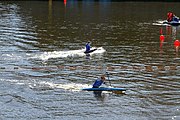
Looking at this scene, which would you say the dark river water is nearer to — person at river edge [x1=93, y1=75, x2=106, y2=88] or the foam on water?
the foam on water

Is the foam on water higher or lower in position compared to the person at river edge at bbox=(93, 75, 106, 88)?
lower

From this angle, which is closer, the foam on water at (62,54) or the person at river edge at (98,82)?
the person at river edge at (98,82)

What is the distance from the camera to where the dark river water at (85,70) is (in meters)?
26.5

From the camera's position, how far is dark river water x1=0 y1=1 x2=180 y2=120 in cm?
2655

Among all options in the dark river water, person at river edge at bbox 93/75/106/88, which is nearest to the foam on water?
the dark river water

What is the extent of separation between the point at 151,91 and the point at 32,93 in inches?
327

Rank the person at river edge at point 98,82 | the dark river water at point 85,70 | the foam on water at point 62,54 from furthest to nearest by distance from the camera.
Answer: the foam on water at point 62,54, the person at river edge at point 98,82, the dark river water at point 85,70

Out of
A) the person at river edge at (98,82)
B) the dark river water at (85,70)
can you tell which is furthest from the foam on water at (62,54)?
the person at river edge at (98,82)

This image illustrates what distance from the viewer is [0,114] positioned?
25406 millimetres

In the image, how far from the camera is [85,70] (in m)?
37.2

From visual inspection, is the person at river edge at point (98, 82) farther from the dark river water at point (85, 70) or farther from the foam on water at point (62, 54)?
the foam on water at point (62, 54)

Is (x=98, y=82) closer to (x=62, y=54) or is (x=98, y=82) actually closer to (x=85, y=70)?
(x=85, y=70)

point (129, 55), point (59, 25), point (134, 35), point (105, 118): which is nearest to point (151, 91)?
point (105, 118)

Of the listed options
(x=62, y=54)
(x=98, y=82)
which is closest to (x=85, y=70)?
(x=98, y=82)
